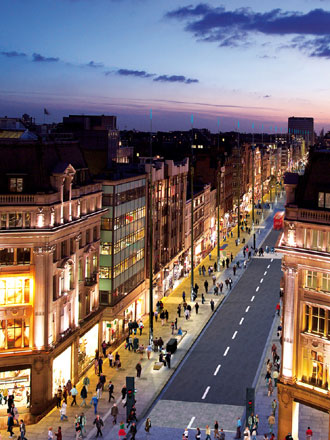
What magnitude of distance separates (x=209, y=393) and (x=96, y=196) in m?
21.4

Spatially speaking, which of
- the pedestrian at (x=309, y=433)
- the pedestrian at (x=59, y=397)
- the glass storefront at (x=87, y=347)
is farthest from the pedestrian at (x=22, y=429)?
the pedestrian at (x=309, y=433)

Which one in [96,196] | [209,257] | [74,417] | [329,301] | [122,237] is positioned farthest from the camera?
[209,257]

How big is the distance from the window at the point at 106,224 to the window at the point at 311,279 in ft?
81.9

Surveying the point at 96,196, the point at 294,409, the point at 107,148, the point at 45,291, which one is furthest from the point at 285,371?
the point at 107,148

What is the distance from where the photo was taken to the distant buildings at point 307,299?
48281mm

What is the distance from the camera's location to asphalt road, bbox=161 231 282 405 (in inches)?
2256

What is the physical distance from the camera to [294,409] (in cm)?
4925

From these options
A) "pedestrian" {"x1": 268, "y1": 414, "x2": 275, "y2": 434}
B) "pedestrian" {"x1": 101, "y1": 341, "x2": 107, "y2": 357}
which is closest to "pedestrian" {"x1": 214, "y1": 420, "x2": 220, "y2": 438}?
"pedestrian" {"x1": 268, "y1": 414, "x2": 275, "y2": 434}

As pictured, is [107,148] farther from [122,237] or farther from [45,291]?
[45,291]

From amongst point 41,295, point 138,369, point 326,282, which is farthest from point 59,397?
point 326,282

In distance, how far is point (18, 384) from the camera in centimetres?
5222

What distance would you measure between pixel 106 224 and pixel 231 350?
711 inches

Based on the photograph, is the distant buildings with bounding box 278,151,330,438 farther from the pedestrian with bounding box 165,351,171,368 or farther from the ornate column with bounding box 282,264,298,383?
the pedestrian with bounding box 165,351,171,368

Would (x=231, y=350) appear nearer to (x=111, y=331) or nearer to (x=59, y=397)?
(x=111, y=331)
